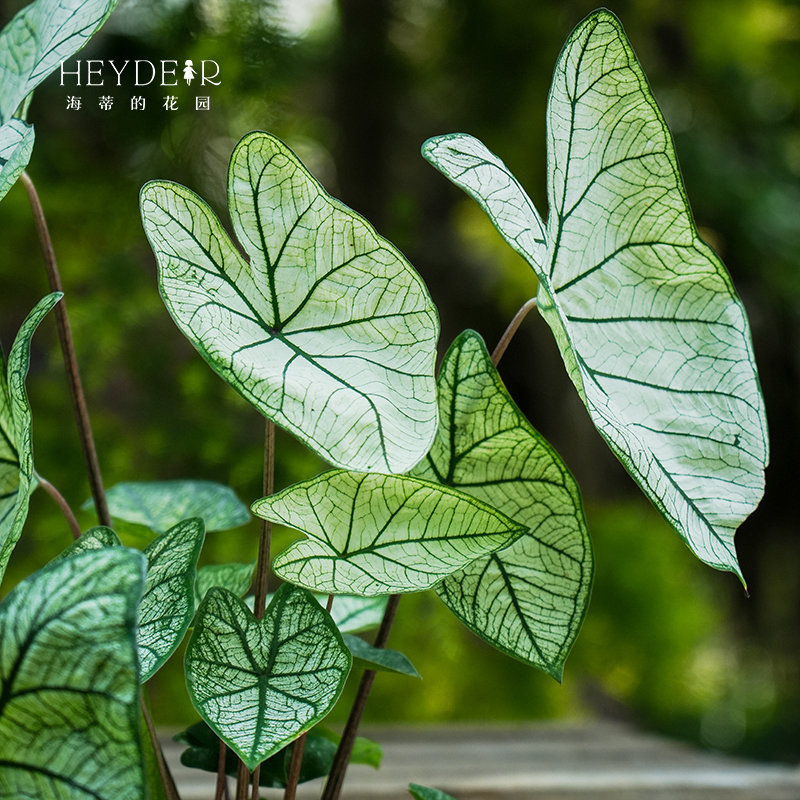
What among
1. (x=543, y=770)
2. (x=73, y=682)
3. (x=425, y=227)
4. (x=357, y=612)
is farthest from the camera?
(x=425, y=227)

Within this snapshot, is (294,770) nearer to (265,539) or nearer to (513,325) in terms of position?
(265,539)

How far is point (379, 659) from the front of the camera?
1.70 feet

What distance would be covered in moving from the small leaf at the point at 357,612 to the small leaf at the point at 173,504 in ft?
0.42

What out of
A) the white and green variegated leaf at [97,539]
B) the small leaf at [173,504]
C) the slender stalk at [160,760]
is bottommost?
the slender stalk at [160,760]

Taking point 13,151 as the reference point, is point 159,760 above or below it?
below

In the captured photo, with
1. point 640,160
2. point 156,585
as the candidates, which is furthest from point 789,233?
point 156,585

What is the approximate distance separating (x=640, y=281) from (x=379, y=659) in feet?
1.10

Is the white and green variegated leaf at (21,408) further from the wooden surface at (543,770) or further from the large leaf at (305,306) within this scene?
the wooden surface at (543,770)

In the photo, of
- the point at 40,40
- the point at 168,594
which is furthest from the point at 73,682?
the point at 40,40

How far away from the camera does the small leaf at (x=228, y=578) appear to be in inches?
22.6

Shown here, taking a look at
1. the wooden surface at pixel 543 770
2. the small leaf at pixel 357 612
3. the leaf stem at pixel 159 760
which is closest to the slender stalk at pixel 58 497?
the leaf stem at pixel 159 760

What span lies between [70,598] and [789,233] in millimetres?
2193

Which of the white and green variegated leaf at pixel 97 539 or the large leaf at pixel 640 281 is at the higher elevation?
the large leaf at pixel 640 281

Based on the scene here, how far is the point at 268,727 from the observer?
404 mm
